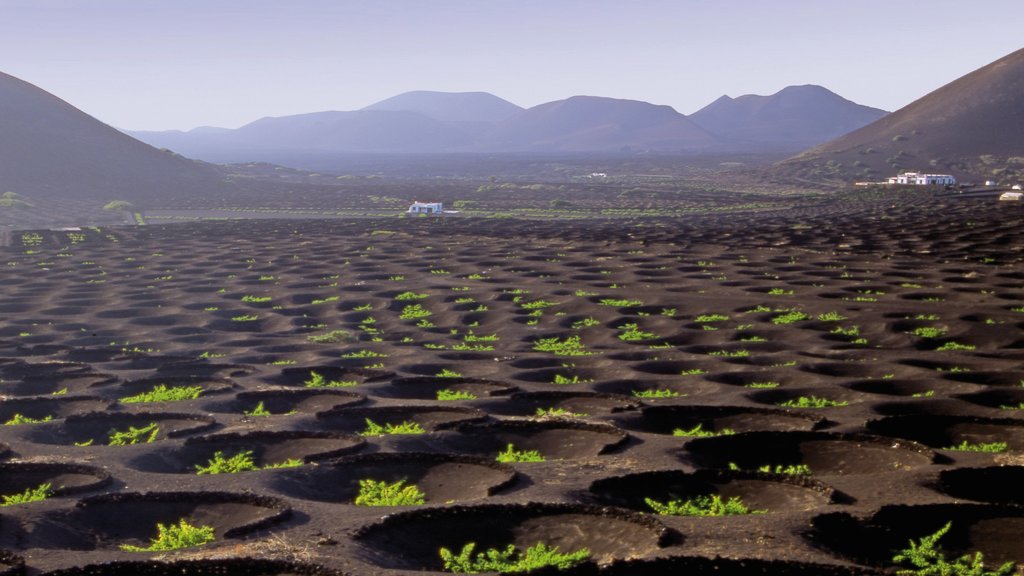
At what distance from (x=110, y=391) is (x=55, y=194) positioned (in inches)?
3173

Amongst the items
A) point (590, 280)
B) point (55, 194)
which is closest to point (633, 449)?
point (590, 280)

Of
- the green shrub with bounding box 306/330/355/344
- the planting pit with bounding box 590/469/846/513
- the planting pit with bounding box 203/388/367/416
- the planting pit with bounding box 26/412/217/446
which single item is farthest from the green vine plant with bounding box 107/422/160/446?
the green shrub with bounding box 306/330/355/344

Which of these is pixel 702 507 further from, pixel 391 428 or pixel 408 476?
pixel 391 428

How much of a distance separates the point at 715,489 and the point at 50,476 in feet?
23.8

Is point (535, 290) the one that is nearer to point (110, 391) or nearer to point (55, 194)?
point (110, 391)

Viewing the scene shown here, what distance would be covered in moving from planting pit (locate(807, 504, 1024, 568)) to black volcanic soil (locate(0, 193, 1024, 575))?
3 cm

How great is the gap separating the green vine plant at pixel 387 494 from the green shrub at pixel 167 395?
20.1 ft

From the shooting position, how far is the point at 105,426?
15320mm

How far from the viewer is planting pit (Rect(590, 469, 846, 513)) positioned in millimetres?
11031

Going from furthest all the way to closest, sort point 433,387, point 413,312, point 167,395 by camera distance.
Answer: point 413,312 < point 433,387 < point 167,395

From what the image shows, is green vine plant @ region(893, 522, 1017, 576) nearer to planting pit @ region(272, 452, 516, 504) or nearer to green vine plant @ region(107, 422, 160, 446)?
planting pit @ region(272, 452, 516, 504)

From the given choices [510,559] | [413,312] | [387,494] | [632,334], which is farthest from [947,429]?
[413,312]

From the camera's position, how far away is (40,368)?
66.0 feet

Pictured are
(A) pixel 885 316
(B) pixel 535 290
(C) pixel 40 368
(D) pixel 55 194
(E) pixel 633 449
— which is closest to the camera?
(E) pixel 633 449
